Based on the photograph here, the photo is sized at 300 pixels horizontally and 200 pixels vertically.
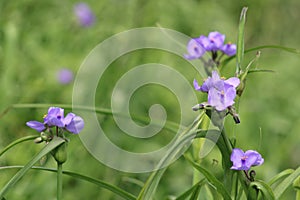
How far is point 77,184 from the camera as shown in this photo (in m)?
2.24

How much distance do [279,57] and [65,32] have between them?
1189 millimetres

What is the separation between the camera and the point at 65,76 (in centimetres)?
277

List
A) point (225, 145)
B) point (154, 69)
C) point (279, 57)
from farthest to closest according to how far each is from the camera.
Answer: point (279, 57)
point (154, 69)
point (225, 145)

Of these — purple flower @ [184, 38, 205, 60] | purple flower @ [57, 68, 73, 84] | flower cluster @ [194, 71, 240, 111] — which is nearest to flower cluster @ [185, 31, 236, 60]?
Answer: purple flower @ [184, 38, 205, 60]

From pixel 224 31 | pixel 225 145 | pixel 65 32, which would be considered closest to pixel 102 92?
pixel 65 32

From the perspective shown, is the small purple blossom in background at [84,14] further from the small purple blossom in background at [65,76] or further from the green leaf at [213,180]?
the green leaf at [213,180]

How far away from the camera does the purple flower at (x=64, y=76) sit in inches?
108

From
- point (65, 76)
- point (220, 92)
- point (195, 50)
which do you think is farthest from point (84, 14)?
point (220, 92)

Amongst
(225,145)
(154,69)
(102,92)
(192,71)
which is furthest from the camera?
(192,71)

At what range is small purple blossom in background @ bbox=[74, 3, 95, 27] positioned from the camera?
10.1 ft

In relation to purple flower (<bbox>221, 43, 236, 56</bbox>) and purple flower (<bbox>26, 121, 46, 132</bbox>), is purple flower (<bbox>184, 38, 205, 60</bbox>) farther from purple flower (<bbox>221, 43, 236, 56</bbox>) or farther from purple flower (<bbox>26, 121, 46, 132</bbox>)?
purple flower (<bbox>26, 121, 46, 132</bbox>)

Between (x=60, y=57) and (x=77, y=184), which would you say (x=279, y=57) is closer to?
(x=60, y=57)

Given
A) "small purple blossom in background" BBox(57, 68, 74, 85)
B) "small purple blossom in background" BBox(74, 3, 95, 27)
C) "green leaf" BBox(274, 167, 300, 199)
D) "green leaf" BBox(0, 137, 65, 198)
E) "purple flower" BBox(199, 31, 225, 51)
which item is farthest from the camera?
"small purple blossom in background" BBox(74, 3, 95, 27)

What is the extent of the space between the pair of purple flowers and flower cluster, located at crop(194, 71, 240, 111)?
9.1 inches
